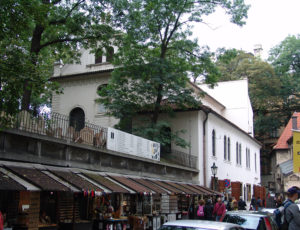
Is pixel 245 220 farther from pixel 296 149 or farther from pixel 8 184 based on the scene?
pixel 296 149

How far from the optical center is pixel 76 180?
13.4 m

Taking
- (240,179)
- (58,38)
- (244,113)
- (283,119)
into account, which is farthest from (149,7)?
(283,119)

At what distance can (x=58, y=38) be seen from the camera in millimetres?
21969

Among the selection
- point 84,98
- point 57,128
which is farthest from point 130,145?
point 84,98

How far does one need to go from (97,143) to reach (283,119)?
160 feet

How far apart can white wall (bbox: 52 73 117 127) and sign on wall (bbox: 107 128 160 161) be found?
1086 centimetres

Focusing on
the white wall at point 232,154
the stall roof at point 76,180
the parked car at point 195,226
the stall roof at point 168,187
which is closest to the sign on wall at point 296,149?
the stall roof at point 168,187

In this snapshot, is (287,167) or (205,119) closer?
(205,119)

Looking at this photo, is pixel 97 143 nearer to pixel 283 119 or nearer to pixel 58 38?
pixel 58 38

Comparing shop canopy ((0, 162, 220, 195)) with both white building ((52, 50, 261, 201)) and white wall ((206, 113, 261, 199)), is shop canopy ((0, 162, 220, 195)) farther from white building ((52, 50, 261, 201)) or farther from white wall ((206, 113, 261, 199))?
white wall ((206, 113, 261, 199))

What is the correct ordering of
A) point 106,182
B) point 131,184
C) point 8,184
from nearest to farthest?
point 8,184, point 106,182, point 131,184

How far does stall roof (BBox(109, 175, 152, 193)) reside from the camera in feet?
53.1

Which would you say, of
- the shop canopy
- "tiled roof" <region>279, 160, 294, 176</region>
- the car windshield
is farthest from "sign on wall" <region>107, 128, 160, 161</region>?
"tiled roof" <region>279, 160, 294, 176</region>

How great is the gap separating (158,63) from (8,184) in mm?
15426
